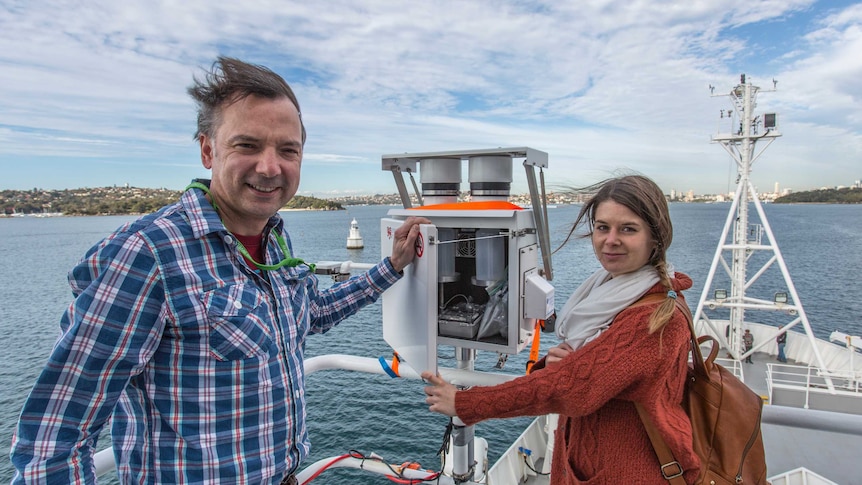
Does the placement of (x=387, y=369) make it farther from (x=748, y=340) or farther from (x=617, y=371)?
(x=748, y=340)

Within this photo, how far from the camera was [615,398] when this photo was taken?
1662 millimetres

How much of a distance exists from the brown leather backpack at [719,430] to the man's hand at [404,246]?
1.18 m

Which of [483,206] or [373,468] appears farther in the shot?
[373,468]

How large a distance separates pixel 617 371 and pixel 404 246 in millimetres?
1256

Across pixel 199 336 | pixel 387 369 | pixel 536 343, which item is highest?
pixel 199 336

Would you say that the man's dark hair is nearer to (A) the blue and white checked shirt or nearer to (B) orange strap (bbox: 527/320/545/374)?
(A) the blue and white checked shirt

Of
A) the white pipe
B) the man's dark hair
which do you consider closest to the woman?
the man's dark hair

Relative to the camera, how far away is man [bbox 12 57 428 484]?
118 centimetres

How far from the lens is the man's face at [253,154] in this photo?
1.52 m

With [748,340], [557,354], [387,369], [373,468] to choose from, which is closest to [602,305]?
[557,354]

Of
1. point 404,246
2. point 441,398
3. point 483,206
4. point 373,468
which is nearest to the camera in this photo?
point 441,398

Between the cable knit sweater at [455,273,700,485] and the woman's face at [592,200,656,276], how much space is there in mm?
138

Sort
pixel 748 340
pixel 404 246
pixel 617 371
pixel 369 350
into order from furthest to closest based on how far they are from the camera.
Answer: pixel 369 350 → pixel 748 340 → pixel 404 246 → pixel 617 371

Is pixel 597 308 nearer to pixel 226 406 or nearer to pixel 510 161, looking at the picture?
pixel 226 406
